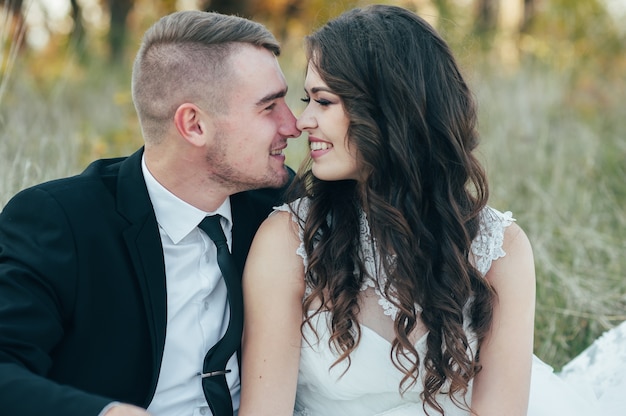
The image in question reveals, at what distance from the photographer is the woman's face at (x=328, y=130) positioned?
2.77m

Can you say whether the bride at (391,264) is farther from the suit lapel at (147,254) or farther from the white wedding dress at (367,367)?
the suit lapel at (147,254)

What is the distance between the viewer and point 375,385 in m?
2.85

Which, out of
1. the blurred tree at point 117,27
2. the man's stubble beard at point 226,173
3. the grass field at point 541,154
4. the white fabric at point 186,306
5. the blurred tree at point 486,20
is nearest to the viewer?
the white fabric at point 186,306

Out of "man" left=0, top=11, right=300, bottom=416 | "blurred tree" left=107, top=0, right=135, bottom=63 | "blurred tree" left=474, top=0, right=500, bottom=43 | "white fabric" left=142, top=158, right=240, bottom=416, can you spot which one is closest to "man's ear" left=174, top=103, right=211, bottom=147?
"man" left=0, top=11, right=300, bottom=416

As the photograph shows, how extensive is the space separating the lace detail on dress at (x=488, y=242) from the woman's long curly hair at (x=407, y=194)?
5 cm

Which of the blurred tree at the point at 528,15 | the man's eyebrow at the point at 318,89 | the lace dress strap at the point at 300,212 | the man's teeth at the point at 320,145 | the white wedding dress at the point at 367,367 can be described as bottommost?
the blurred tree at the point at 528,15

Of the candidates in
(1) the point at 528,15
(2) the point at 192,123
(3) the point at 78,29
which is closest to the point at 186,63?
(2) the point at 192,123

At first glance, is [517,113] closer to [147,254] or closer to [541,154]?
[541,154]

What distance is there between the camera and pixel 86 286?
2.52 meters

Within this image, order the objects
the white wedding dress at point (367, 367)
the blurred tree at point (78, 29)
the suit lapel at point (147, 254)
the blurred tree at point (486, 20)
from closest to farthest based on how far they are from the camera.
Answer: the suit lapel at point (147, 254) < the white wedding dress at point (367, 367) < the blurred tree at point (78, 29) < the blurred tree at point (486, 20)

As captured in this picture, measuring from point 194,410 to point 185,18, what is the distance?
144cm

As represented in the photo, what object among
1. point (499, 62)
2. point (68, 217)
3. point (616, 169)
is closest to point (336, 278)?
point (68, 217)

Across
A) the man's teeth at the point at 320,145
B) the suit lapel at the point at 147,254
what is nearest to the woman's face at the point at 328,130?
the man's teeth at the point at 320,145

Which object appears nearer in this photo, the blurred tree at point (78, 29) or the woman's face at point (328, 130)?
the woman's face at point (328, 130)
